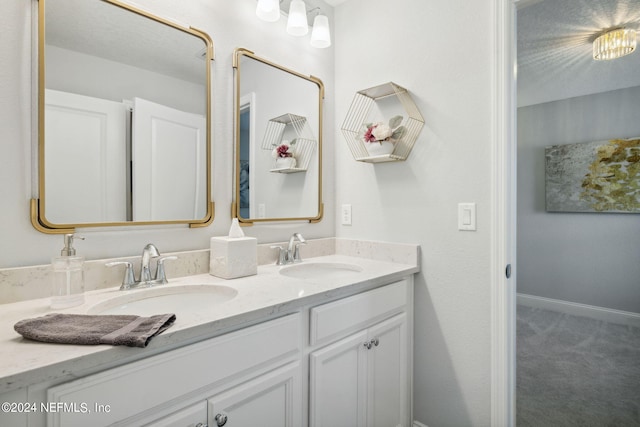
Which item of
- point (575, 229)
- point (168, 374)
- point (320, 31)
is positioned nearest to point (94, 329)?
point (168, 374)

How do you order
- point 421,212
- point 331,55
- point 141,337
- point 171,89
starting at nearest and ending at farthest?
point 141,337 < point 171,89 < point 421,212 < point 331,55

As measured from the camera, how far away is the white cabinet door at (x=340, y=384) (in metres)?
1.15

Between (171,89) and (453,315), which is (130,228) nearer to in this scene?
(171,89)

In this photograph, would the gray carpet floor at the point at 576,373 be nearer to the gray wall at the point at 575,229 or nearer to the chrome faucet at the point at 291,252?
the gray wall at the point at 575,229

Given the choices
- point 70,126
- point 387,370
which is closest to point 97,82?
point 70,126

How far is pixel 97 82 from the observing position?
1.17 meters

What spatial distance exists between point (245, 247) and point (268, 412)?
0.60 m

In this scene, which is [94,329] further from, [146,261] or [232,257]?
[232,257]

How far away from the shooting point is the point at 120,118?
1.21 m

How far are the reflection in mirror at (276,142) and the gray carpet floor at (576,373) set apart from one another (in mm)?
1650

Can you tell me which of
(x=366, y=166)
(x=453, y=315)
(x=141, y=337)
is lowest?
(x=453, y=315)

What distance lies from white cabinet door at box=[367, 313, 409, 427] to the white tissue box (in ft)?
1.87

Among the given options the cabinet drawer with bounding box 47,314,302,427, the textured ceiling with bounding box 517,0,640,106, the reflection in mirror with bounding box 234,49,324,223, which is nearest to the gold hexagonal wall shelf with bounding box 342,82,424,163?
the reflection in mirror with bounding box 234,49,324,223

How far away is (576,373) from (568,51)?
2.40m
